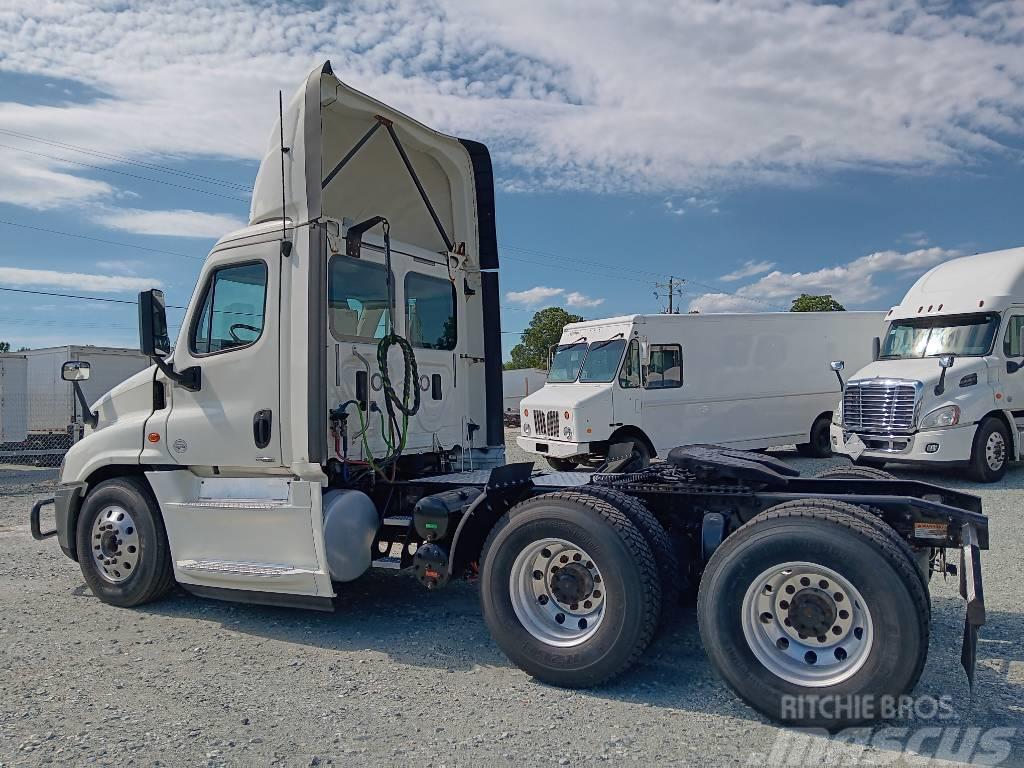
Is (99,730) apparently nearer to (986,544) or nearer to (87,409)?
(87,409)

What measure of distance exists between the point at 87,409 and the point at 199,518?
5.50 ft

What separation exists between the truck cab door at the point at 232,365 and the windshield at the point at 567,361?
935 cm

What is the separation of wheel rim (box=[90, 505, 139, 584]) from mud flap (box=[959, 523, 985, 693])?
17.9ft

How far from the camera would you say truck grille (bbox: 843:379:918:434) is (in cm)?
1210

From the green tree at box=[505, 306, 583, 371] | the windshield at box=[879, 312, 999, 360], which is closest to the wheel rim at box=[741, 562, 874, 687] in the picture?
the windshield at box=[879, 312, 999, 360]

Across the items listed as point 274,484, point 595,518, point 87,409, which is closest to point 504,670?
point 595,518

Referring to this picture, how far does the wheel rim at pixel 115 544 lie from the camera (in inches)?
233

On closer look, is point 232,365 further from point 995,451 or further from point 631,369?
point 995,451

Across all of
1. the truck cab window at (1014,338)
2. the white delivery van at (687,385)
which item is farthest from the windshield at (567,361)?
the truck cab window at (1014,338)

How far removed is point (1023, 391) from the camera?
41.7 feet

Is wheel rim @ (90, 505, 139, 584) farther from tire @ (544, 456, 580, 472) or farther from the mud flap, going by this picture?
tire @ (544, 456, 580, 472)

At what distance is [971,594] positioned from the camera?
3.63m

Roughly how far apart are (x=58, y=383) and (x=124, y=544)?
55.2ft

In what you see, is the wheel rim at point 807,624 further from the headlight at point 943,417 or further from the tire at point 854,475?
the headlight at point 943,417
